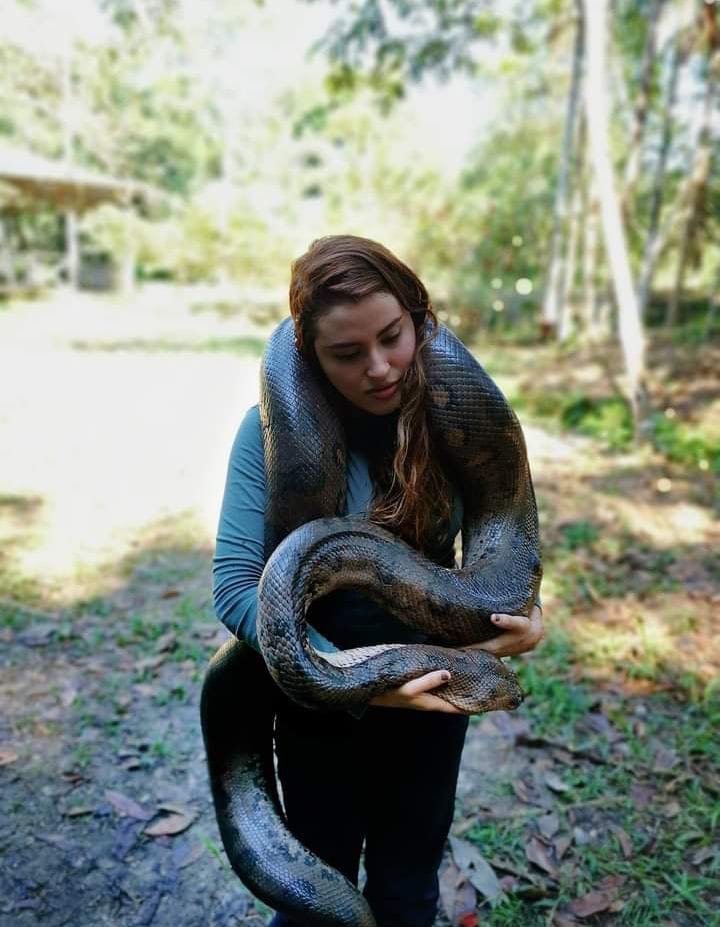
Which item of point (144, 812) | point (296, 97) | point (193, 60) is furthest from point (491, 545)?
point (296, 97)

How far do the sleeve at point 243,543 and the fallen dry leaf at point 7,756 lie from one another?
86.4 inches

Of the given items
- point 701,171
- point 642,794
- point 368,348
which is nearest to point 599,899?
point 642,794

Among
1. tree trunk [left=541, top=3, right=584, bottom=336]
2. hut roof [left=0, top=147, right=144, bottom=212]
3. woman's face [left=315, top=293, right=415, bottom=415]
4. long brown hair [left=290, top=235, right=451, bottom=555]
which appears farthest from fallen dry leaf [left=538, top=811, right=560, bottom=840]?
hut roof [left=0, top=147, right=144, bottom=212]

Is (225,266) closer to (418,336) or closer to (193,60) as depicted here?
(193,60)

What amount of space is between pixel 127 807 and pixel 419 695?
2.08 m

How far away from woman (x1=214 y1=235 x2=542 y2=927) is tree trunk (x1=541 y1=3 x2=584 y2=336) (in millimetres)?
12600

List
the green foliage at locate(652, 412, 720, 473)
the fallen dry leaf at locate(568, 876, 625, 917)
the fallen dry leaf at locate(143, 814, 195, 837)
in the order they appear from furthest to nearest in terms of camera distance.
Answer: the green foliage at locate(652, 412, 720, 473), the fallen dry leaf at locate(143, 814, 195, 837), the fallen dry leaf at locate(568, 876, 625, 917)

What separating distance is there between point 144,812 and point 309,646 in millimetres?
2006

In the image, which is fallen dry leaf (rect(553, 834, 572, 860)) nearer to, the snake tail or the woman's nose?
the snake tail

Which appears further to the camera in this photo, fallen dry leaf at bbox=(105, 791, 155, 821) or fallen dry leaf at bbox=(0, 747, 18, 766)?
fallen dry leaf at bbox=(0, 747, 18, 766)

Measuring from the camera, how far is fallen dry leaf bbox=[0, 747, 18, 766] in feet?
10.7

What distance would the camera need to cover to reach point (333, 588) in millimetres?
1739

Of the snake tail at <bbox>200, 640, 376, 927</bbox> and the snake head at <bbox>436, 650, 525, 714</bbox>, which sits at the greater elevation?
the snake head at <bbox>436, 650, 525, 714</bbox>

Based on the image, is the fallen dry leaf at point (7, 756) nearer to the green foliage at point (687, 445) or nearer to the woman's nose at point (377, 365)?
the woman's nose at point (377, 365)
